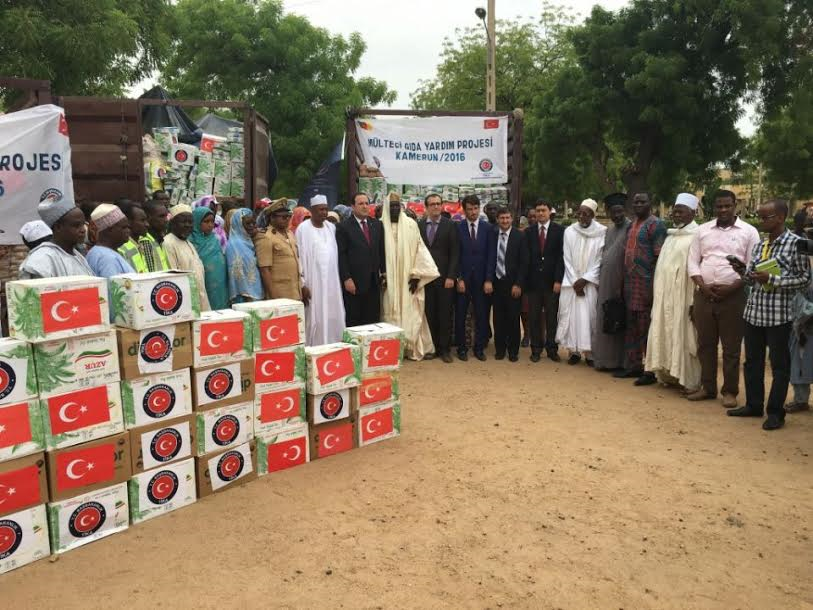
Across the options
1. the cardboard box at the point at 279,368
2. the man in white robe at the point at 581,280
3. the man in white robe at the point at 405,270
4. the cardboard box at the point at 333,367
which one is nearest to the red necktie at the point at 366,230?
the man in white robe at the point at 405,270

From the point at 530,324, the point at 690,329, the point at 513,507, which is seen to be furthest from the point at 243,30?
the point at 513,507

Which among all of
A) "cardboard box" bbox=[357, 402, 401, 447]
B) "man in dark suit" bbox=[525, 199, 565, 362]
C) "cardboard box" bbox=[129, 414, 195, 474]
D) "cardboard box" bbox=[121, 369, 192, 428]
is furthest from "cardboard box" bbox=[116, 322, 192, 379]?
"man in dark suit" bbox=[525, 199, 565, 362]

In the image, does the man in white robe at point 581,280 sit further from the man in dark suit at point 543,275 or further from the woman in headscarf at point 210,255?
the woman in headscarf at point 210,255

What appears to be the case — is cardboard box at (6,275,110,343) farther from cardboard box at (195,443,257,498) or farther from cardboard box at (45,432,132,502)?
cardboard box at (195,443,257,498)

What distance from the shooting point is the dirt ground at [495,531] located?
3104mm

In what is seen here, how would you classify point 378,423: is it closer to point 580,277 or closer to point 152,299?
point 152,299

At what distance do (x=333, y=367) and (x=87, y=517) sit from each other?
1.72m

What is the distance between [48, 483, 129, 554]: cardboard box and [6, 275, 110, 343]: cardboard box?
86cm

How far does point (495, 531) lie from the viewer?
3695 millimetres

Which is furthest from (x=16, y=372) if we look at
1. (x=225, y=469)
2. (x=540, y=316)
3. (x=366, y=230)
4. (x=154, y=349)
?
(x=540, y=316)

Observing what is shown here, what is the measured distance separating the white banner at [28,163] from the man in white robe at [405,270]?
3.29 m

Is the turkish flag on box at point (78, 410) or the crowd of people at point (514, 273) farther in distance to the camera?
the crowd of people at point (514, 273)

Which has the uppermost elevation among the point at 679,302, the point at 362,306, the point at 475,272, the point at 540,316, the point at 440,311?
the point at 475,272

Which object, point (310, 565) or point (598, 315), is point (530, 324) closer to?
point (598, 315)
